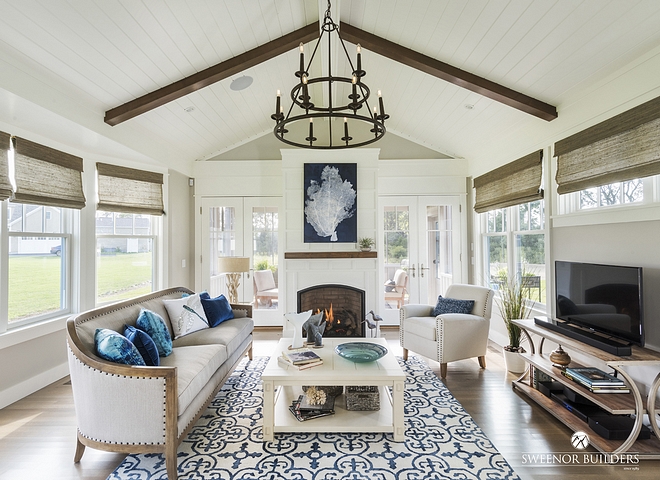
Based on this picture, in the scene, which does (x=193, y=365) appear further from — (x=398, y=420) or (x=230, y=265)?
(x=230, y=265)

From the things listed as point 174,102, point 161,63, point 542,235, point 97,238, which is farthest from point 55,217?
point 542,235

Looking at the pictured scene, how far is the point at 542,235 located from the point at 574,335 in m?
1.38

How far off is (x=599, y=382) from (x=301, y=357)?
6.44 feet

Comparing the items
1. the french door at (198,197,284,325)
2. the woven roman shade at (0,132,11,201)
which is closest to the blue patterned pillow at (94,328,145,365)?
the woven roman shade at (0,132,11,201)

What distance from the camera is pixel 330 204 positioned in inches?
188

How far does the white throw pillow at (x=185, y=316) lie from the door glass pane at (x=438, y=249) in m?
3.28

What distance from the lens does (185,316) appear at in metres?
3.29

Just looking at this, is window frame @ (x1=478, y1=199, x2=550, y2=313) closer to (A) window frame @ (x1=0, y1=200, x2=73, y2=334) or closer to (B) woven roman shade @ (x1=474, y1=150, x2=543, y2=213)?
(B) woven roman shade @ (x1=474, y1=150, x2=543, y2=213)

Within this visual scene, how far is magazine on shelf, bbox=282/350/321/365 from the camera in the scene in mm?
2461

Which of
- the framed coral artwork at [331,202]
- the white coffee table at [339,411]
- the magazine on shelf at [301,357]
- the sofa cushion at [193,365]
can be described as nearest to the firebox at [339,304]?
the framed coral artwork at [331,202]

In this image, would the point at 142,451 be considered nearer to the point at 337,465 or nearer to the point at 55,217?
the point at 337,465

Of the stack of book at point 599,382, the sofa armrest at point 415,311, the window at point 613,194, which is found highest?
the window at point 613,194

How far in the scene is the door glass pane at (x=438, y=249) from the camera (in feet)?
17.3

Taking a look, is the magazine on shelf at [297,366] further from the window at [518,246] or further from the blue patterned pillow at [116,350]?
the window at [518,246]
